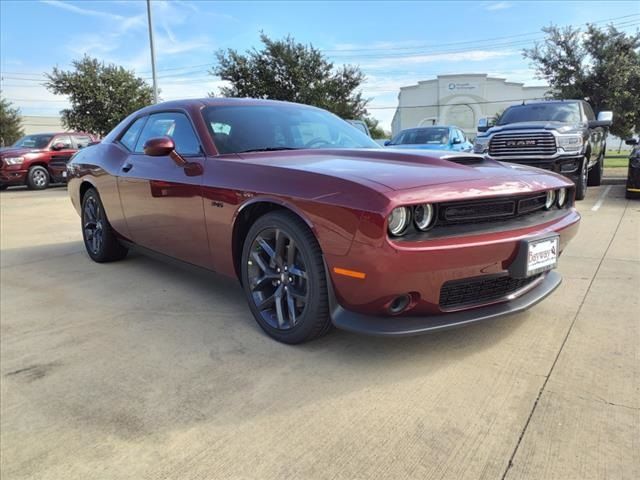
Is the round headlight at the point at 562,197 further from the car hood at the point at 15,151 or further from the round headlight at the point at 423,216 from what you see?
the car hood at the point at 15,151

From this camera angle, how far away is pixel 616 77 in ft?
54.1

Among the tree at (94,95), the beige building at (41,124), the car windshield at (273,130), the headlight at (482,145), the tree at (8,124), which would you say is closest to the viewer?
the car windshield at (273,130)

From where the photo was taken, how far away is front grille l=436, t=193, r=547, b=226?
2316 millimetres

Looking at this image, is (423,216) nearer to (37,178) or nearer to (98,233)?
(98,233)

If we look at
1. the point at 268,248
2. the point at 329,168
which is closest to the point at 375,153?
the point at 329,168

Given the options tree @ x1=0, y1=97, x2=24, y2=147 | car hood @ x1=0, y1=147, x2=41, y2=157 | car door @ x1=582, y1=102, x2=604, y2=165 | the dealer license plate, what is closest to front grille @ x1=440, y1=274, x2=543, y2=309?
the dealer license plate

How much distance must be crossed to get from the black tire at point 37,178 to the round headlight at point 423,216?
50.6 ft

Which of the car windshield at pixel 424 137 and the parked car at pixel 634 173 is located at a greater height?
the car windshield at pixel 424 137

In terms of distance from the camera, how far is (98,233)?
15.5 feet

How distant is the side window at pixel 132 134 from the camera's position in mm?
4121

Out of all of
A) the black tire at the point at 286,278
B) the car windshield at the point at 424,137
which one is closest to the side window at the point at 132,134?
the black tire at the point at 286,278

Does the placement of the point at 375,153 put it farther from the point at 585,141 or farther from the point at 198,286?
the point at 585,141

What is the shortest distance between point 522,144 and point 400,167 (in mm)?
6461

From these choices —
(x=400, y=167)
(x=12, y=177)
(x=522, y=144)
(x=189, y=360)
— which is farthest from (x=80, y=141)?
(x=400, y=167)
